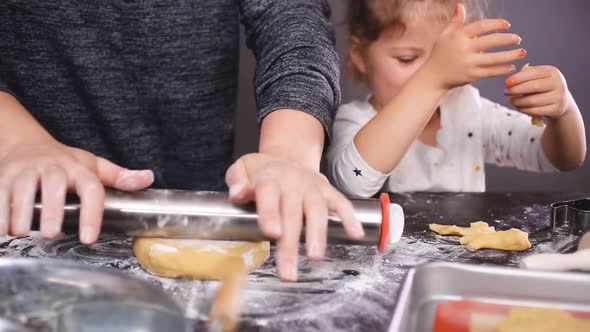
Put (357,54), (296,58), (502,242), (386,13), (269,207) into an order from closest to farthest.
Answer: (269,207) → (502,242) → (296,58) → (386,13) → (357,54)

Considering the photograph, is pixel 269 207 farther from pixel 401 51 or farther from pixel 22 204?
pixel 401 51

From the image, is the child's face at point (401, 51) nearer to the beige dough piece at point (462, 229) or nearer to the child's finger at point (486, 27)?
the child's finger at point (486, 27)

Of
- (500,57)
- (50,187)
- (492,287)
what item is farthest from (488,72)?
(50,187)

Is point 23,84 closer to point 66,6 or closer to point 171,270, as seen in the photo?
point 66,6

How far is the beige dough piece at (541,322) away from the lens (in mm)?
633

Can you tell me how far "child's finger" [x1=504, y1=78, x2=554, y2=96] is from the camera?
123 cm

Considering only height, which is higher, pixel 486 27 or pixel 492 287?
pixel 486 27

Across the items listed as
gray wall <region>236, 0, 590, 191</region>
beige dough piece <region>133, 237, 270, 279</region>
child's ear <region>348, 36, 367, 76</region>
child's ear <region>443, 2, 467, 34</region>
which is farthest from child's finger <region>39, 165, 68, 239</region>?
gray wall <region>236, 0, 590, 191</region>

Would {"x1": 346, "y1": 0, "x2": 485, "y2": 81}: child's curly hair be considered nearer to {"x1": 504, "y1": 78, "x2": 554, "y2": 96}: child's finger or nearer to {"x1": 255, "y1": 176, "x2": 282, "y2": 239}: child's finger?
{"x1": 504, "y1": 78, "x2": 554, "y2": 96}: child's finger

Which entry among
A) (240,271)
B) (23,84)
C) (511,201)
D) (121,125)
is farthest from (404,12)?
(240,271)

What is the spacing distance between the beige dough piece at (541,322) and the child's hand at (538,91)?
0.66 metres

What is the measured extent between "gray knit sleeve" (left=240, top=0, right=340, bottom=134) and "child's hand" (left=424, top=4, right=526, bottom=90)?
0.80 ft

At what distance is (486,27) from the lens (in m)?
1.16

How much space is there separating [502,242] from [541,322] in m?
0.24
